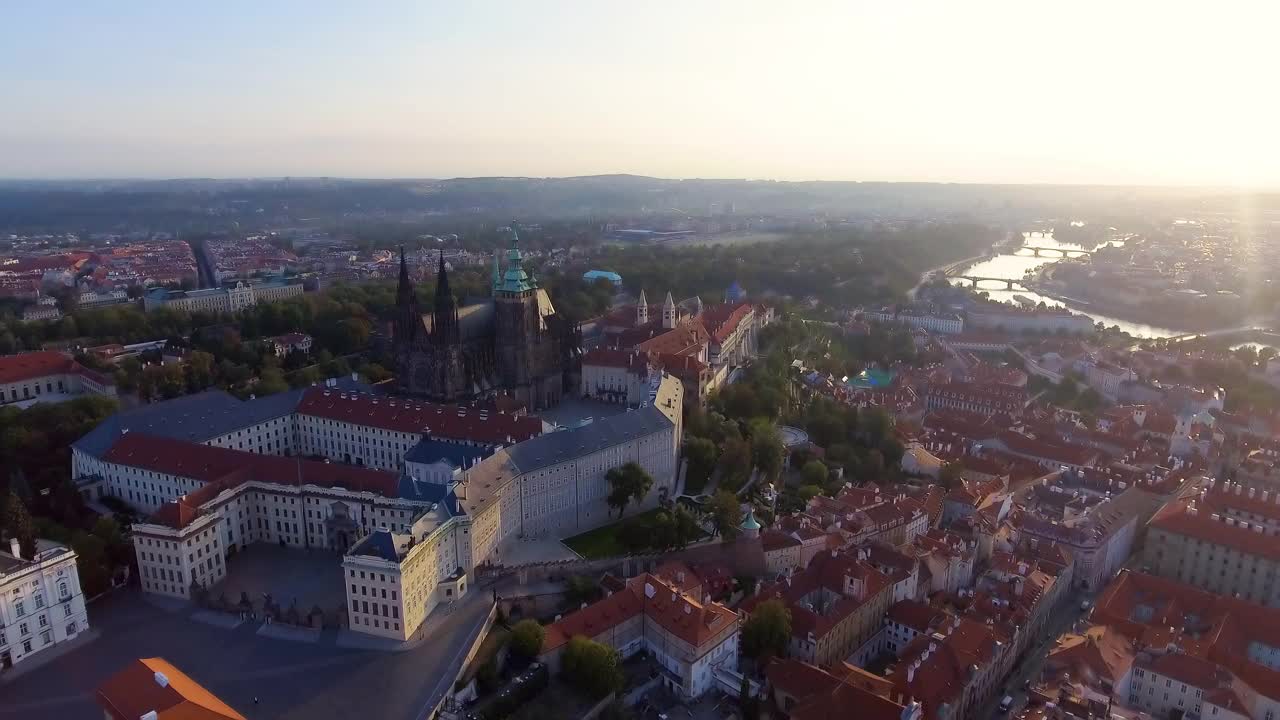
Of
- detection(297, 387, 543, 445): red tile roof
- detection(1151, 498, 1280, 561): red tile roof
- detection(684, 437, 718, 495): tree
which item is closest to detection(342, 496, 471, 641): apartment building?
detection(297, 387, 543, 445): red tile roof

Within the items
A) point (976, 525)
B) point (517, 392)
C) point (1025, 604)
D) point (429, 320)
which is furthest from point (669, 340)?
point (1025, 604)

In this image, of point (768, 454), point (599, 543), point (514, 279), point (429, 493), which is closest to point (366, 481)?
point (429, 493)

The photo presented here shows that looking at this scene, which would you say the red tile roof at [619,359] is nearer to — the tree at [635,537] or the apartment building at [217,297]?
the tree at [635,537]

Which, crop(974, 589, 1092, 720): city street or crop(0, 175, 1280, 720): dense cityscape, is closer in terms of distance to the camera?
crop(0, 175, 1280, 720): dense cityscape

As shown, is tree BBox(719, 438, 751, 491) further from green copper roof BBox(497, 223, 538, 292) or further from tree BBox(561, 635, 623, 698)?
green copper roof BBox(497, 223, 538, 292)

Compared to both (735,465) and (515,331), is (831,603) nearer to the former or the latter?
(735,465)

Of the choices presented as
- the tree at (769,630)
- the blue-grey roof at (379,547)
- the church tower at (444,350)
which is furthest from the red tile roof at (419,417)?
the tree at (769,630)
